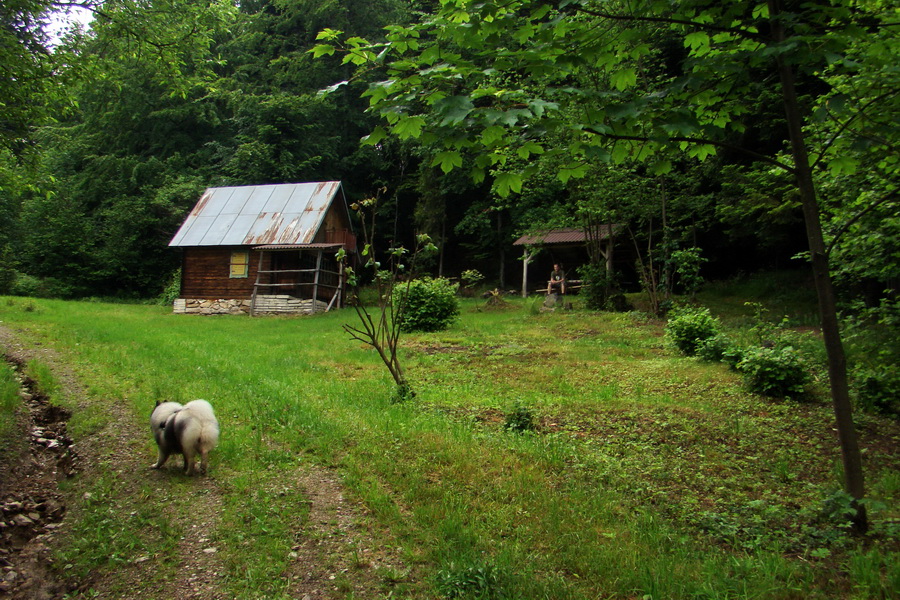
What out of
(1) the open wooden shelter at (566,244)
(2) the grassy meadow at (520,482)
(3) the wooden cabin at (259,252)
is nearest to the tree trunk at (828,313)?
(2) the grassy meadow at (520,482)

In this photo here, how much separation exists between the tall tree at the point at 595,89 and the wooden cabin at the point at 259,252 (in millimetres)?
19278

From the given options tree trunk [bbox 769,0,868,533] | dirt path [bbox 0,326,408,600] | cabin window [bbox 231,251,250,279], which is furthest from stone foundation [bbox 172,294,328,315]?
tree trunk [bbox 769,0,868,533]

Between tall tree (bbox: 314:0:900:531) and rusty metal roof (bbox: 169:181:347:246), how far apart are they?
1977cm

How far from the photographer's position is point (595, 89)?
124 inches

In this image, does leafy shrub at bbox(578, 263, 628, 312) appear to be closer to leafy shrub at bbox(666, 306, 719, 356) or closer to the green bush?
the green bush

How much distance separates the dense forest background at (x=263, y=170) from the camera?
866 cm

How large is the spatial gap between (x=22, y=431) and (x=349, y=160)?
101ft

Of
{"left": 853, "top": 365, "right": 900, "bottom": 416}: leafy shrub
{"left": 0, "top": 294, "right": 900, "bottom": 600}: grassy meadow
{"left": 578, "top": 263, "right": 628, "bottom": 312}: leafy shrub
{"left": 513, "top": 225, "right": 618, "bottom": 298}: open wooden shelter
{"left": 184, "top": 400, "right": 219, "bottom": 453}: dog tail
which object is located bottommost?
{"left": 0, "top": 294, "right": 900, "bottom": 600}: grassy meadow

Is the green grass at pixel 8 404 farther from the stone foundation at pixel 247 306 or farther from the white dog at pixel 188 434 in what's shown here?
the stone foundation at pixel 247 306

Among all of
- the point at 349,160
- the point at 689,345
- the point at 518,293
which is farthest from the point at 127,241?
the point at 689,345

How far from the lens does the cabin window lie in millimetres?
23266

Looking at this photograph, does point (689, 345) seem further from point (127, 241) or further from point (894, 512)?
point (127, 241)

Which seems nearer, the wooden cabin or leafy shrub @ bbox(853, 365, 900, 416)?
leafy shrub @ bbox(853, 365, 900, 416)

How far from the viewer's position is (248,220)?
77.8 ft
